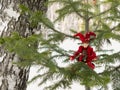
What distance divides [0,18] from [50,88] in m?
0.63

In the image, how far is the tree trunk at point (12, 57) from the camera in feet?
7.43

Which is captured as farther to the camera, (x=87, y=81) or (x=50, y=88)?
(x=50, y=88)

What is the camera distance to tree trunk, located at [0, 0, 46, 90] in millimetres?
2266

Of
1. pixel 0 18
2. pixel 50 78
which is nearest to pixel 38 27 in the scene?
pixel 0 18

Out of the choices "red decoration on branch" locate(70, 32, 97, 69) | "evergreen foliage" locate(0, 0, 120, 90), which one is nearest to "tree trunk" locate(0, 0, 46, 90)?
"evergreen foliage" locate(0, 0, 120, 90)

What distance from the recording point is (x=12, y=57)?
2262mm

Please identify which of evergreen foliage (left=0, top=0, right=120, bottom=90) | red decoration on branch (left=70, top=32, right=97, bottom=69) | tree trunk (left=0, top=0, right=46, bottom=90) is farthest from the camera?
tree trunk (left=0, top=0, right=46, bottom=90)

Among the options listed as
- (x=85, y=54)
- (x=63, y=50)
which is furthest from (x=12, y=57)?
(x=85, y=54)

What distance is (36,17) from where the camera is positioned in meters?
1.92

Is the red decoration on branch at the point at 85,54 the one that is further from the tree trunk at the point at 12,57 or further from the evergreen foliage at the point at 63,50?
the tree trunk at the point at 12,57

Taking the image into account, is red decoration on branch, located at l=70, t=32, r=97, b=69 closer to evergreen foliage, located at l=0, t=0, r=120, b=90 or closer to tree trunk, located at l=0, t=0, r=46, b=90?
evergreen foliage, located at l=0, t=0, r=120, b=90

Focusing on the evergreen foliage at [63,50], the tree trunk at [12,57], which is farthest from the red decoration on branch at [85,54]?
the tree trunk at [12,57]

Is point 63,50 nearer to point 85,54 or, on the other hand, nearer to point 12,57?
point 85,54

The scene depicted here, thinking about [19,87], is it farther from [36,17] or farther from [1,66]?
[36,17]
